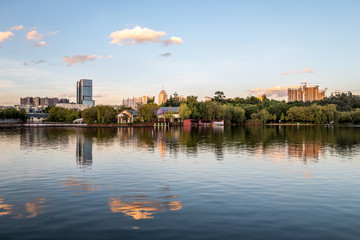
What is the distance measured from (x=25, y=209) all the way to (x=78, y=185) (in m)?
4.17

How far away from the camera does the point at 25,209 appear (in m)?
10.8

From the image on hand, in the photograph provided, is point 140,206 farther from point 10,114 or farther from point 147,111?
point 10,114

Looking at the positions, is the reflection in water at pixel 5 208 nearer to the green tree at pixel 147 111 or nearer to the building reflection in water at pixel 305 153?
the building reflection in water at pixel 305 153

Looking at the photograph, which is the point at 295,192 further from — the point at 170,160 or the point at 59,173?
the point at 59,173

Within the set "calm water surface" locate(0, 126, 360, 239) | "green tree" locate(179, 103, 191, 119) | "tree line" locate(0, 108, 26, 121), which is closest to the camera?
"calm water surface" locate(0, 126, 360, 239)

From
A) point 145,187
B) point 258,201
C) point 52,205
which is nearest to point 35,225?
point 52,205

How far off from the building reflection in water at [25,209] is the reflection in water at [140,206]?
8.57 feet

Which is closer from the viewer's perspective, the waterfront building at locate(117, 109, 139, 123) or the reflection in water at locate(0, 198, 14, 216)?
the reflection in water at locate(0, 198, 14, 216)

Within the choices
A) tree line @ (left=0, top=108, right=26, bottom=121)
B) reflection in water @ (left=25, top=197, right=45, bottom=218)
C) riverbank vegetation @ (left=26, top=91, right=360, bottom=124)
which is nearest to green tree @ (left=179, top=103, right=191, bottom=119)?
riverbank vegetation @ (left=26, top=91, right=360, bottom=124)

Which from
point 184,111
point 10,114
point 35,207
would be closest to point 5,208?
point 35,207

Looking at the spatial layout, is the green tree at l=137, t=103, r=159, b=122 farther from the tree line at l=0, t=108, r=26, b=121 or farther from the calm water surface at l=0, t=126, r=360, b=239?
the calm water surface at l=0, t=126, r=360, b=239

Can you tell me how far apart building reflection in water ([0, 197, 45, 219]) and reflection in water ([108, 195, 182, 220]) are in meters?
2.61

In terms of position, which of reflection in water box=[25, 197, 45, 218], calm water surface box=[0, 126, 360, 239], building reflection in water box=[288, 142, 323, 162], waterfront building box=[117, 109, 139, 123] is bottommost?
building reflection in water box=[288, 142, 323, 162]

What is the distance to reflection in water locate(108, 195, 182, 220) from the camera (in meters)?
10.3
